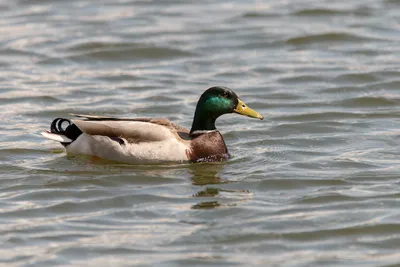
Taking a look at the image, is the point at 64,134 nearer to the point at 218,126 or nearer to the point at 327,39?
the point at 218,126

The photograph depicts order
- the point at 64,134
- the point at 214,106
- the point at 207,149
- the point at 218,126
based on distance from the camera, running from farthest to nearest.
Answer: the point at 218,126 < the point at 64,134 < the point at 214,106 < the point at 207,149

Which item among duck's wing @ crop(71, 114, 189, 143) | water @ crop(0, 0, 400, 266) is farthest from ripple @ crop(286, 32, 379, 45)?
duck's wing @ crop(71, 114, 189, 143)

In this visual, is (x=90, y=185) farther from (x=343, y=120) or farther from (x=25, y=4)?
(x=25, y=4)

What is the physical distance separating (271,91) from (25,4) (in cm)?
742

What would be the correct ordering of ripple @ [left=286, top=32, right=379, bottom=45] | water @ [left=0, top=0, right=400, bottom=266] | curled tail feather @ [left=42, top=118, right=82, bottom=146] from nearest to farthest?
water @ [left=0, top=0, right=400, bottom=266]
curled tail feather @ [left=42, top=118, right=82, bottom=146]
ripple @ [left=286, top=32, right=379, bottom=45]

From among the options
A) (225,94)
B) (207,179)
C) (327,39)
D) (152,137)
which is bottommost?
(207,179)

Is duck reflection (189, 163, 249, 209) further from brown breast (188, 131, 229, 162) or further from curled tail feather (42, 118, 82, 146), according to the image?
curled tail feather (42, 118, 82, 146)

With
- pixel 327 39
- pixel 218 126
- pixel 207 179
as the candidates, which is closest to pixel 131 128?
pixel 207 179

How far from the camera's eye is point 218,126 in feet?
44.0

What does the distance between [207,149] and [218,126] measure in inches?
71.4

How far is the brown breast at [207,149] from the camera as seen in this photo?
11.6 meters

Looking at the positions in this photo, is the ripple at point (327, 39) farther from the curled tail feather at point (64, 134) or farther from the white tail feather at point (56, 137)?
the white tail feather at point (56, 137)

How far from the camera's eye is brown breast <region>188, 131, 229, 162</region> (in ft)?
38.0

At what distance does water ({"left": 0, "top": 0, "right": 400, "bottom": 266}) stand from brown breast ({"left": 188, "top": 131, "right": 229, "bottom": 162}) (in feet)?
0.58
